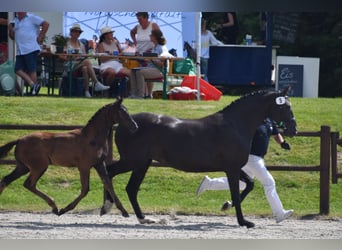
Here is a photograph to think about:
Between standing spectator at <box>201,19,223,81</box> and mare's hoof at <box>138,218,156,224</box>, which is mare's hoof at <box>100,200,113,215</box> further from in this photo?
standing spectator at <box>201,19,223,81</box>

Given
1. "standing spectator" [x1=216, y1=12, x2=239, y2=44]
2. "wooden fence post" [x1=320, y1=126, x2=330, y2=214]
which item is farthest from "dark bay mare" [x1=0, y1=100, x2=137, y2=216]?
"standing spectator" [x1=216, y1=12, x2=239, y2=44]

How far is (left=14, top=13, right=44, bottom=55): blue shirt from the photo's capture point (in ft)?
42.0

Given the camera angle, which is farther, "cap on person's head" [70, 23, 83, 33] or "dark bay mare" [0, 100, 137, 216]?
"cap on person's head" [70, 23, 83, 33]

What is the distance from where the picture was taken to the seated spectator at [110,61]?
44.3 feet

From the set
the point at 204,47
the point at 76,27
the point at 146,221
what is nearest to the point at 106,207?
the point at 146,221

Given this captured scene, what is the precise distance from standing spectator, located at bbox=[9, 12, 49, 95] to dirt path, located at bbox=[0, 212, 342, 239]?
3.79m

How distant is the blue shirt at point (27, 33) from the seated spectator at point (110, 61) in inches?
42.5

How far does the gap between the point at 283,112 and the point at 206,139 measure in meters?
0.89

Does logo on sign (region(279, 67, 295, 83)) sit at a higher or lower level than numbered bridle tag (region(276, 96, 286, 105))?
lower

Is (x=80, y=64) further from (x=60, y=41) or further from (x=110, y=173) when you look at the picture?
(x=110, y=173)

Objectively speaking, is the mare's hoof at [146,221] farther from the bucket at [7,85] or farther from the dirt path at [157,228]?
the bucket at [7,85]

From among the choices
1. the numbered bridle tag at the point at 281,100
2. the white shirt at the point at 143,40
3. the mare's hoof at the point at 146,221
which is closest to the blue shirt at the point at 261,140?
the numbered bridle tag at the point at 281,100

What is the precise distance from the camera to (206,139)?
898cm

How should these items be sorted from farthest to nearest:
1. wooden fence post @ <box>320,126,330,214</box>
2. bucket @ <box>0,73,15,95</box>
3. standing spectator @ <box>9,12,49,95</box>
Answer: bucket @ <box>0,73,15,95</box> < standing spectator @ <box>9,12,49,95</box> < wooden fence post @ <box>320,126,330,214</box>
